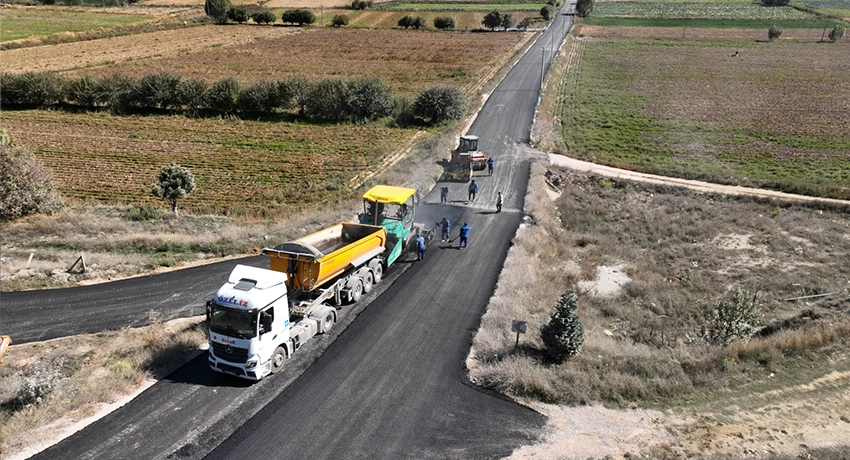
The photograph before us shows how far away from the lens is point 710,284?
86.0ft

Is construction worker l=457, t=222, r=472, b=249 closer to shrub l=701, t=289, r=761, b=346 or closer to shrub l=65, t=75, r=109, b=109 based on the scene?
shrub l=701, t=289, r=761, b=346

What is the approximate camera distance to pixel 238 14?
11738cm

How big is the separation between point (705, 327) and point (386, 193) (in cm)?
1447

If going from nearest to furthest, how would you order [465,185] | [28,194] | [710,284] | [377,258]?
[377,258] → [710,284] → [28,194] → [465,185]

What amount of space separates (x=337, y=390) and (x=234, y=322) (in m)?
3.52

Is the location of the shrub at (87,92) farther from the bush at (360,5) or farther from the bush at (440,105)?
the bush at (360,5)

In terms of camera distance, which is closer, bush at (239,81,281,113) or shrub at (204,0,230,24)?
bush at (239,81,281,113)

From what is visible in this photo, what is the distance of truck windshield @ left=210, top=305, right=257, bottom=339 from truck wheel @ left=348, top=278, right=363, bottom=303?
5.44 metres

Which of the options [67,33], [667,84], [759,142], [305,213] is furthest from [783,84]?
[67,33]

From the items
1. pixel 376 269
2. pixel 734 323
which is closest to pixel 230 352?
pixel 376 269

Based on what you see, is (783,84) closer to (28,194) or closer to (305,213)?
(305,213)

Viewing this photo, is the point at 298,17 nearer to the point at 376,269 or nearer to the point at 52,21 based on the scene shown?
the point at 52,21

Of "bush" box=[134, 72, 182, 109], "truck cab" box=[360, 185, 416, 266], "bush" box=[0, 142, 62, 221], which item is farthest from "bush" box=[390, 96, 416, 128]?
"bush" box=[0, 142, 62, 221]

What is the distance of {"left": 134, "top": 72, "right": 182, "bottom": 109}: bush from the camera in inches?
2164
